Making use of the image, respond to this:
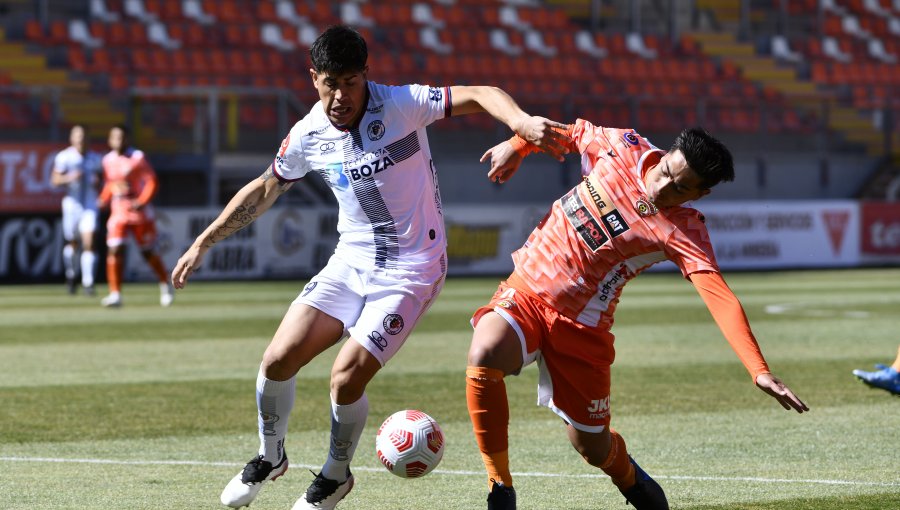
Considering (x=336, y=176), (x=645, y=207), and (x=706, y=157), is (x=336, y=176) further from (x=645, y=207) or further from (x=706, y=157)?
(x=706, y=157)

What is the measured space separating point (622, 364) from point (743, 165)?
1610cm

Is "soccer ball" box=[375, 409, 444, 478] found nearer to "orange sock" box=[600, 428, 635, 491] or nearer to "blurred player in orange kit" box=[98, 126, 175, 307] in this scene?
"orange sock" box=[600, 428, 635, 491]

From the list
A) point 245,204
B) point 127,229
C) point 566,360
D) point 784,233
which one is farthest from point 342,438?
point 784,233

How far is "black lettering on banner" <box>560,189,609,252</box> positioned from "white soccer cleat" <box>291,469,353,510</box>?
144cm

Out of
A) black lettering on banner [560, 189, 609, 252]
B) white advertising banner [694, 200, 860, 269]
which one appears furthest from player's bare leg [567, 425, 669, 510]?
white advertising banner [694, 200, 860, 269]

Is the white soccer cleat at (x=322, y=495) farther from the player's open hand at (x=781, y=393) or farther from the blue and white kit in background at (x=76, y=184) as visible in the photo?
the blue and white kit in background at (x=76, y=184)

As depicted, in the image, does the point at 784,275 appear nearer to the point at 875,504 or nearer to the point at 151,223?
the point at 151,223

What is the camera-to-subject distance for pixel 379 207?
19.0 ft

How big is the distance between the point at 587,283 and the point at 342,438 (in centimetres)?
121

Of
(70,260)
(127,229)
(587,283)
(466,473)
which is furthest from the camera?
(70,260)

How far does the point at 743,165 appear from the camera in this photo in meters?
27.1

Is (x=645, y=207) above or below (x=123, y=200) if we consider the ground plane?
above

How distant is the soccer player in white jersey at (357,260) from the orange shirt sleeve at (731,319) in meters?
1.16

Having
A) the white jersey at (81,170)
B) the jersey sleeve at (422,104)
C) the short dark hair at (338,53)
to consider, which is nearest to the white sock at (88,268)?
the white jersey at (81,170)
